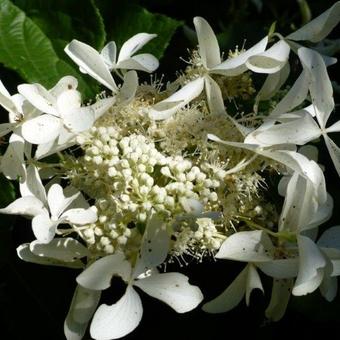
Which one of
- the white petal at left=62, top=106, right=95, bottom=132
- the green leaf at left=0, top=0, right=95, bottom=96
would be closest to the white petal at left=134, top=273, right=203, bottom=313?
the white petal at left=62, top=106, right=95, bottom=132

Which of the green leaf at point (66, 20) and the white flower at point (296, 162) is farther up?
the green leaf at point (66, 20)

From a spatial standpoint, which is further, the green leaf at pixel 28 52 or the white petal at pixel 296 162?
the green leaf at pixel 28 52

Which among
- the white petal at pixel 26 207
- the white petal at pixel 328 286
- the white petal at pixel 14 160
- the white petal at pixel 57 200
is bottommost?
the white petal at pixel 328 286

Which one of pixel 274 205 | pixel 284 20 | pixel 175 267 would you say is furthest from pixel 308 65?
pixel 284 20

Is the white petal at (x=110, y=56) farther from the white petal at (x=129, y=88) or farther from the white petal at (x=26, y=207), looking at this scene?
the white petal at (x=26, y=207)

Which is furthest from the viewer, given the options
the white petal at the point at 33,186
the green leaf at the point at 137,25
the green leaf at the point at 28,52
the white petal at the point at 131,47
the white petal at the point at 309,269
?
the green leaf at the point at 137,25

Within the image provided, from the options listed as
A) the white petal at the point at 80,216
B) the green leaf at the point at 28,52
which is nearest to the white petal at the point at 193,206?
the white petal at the point at 80,216

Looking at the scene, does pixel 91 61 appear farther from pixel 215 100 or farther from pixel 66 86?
pixel 215 100
